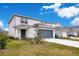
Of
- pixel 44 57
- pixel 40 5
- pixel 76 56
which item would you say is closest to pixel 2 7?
pixel 40 5

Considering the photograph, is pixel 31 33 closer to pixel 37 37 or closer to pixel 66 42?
pixel 37 37

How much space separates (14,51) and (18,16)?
1.25m

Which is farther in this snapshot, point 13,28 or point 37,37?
point 37,37

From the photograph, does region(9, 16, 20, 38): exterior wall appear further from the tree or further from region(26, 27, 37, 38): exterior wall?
the tree

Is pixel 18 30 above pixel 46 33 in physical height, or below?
above

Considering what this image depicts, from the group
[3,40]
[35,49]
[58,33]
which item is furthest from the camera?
[58,33]

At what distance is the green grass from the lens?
751 centimetres

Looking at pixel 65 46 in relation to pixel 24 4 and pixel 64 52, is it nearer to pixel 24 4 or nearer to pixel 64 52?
pixel 64 52

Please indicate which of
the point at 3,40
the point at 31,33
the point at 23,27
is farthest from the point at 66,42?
the point at 3,40

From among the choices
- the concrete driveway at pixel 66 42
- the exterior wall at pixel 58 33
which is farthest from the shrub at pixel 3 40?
the exterior wall at pixel 58 33

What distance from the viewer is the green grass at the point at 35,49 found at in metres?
7.51

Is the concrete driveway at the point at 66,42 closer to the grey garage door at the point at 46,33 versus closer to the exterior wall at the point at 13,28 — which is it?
the grey garage door at the point at 46,33

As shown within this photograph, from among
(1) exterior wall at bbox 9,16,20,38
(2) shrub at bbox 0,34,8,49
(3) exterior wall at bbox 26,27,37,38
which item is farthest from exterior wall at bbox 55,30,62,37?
(2) shrub at bbox 0,34,8,49

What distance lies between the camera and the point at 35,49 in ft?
25.0
